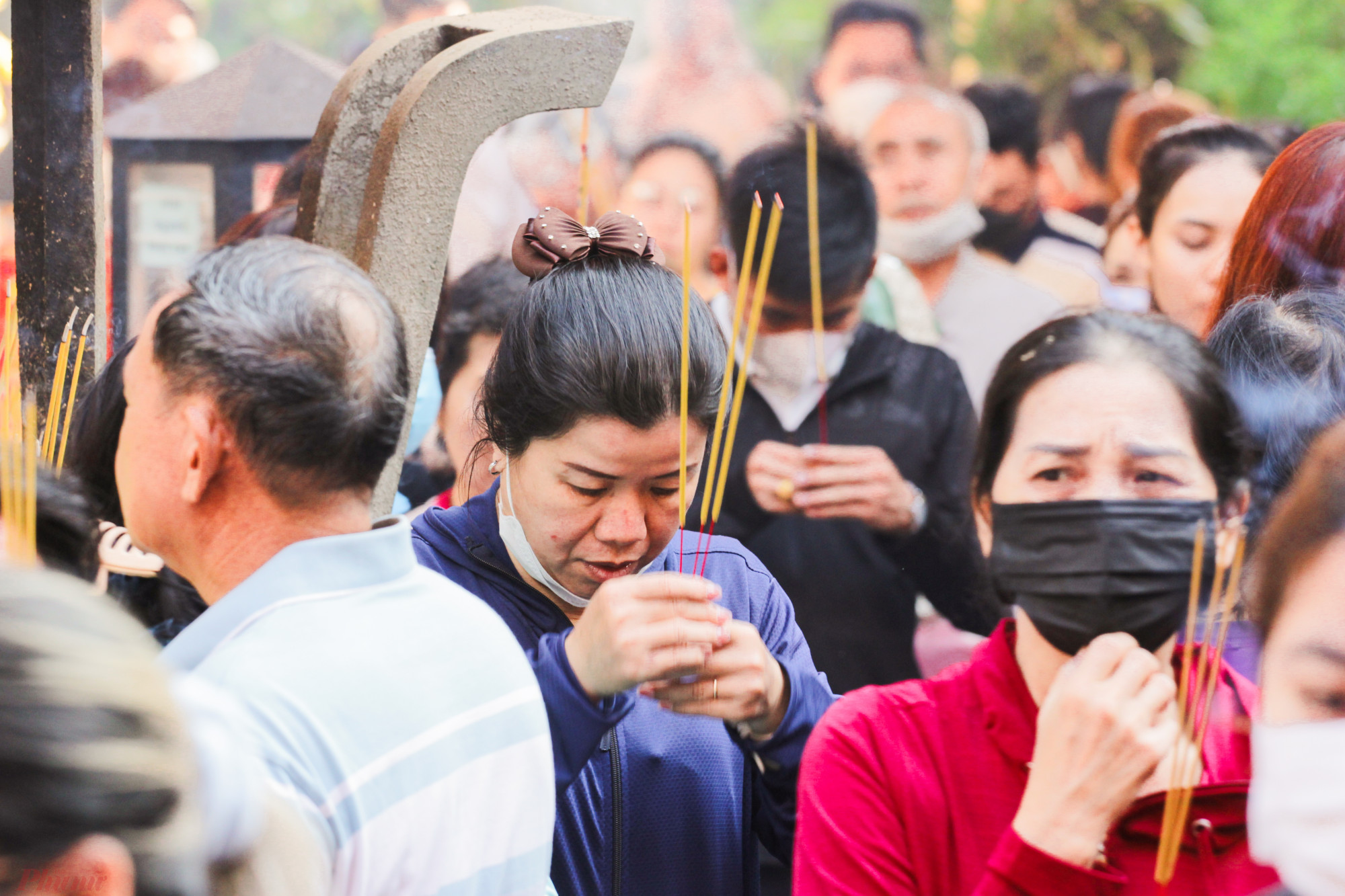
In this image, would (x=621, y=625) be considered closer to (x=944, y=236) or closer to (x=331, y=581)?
(x=331, y=581)

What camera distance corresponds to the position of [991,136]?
597cm

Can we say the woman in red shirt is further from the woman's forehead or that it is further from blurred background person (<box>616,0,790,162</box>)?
blurred background person (<box>616,0,790,162</box>)

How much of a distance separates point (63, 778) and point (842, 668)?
2.34 meters

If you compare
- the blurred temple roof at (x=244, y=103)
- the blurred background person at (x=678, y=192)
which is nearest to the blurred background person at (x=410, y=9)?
the blurred background person at (x=678, y=192)

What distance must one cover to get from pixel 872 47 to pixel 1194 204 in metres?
4.23

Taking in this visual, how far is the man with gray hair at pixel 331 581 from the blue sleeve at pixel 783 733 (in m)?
0.39

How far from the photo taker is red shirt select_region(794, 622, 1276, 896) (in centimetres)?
148

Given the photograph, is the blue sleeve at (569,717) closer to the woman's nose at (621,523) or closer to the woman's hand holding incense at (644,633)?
the woman's hand holding incense at (644,633)

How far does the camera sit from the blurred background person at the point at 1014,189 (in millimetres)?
5824

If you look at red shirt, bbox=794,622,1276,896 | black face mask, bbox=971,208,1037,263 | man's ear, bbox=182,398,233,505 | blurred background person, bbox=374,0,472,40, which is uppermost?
blurred background person, bbox=374,0,472,40

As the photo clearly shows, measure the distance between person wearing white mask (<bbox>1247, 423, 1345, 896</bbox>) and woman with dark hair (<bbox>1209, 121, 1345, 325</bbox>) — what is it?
1.09 m

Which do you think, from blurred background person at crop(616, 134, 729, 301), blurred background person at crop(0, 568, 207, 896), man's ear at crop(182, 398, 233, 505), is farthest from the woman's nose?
blurred background person at crop(616, 134, 729, 301)

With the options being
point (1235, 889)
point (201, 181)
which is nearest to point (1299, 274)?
point (1235, 889)

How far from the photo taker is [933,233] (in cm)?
464
